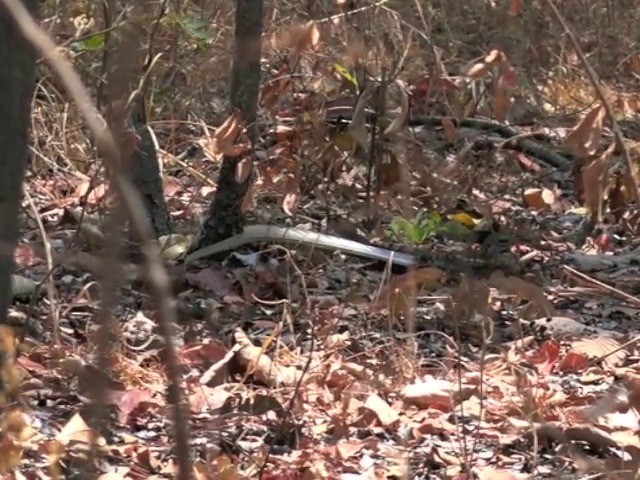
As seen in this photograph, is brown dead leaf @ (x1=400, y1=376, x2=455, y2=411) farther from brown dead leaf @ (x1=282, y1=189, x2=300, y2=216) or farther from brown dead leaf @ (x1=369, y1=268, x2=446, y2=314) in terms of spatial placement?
brown dead leaf @ (x1=282, y1=189, x2=300, y2=216)

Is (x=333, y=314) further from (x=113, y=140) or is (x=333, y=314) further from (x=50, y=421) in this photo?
(x=113, y=140)

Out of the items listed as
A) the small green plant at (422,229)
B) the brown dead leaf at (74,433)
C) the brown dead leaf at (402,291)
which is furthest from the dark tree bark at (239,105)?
the brown dead leaf at (74,433)

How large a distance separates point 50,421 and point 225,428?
388 mm

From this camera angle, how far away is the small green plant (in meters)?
4.43

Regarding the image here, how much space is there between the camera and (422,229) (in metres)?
4.45

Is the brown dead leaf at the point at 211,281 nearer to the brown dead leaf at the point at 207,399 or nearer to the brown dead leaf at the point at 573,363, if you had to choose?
the brown dead leaf at the point at 207,399

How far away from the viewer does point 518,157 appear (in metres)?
5.46

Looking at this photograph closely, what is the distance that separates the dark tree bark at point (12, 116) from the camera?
180 cm

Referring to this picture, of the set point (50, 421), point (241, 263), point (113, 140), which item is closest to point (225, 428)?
point (50, 421)

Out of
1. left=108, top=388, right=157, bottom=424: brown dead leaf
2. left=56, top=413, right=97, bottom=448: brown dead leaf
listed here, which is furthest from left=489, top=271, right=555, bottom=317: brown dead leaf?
left=56, top=413, right=97, bottom=448: brown dead leaf

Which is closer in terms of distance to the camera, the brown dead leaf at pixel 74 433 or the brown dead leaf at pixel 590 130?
the brown dead leaf at pixel 590 130

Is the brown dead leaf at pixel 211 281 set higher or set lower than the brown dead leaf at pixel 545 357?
higher

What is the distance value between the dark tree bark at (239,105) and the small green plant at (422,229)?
0.62 metres

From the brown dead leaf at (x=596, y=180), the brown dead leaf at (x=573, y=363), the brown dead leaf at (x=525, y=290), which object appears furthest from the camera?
the brown dead leaf at (x=573, y=363)
